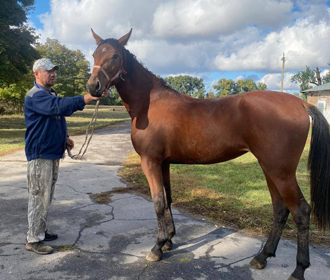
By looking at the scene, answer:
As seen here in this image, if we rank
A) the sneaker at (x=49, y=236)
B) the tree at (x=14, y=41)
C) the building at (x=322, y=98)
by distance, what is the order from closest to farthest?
the sneaker at (x=49, y=236)
the tree at (x=14, y=41)
the building at (x=322, y=98)

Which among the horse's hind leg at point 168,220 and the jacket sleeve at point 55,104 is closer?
the jacket sleeve at point 55,104

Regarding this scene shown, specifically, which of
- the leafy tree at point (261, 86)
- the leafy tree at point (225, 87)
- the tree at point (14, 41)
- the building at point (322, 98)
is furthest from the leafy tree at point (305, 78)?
the tree at point (14, 41)

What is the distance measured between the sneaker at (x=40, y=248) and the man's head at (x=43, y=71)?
1.89 m

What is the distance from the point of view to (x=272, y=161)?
2723 millimetres

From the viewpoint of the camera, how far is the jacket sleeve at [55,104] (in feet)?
9.87

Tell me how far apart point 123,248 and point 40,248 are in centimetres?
96

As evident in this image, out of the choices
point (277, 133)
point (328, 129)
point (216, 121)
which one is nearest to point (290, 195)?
point (277, 133)

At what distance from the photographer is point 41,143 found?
3.17 metres

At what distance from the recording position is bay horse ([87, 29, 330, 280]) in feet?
8.95

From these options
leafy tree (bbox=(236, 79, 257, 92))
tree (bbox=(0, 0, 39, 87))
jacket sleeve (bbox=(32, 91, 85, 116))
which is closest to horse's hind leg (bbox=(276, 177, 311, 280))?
jacket sleeve (bbox=(32, 91, 85, 116))

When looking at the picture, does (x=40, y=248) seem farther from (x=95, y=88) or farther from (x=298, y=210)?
(x=298, y=210)

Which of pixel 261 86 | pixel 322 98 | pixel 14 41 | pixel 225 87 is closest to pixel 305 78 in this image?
pixel 261 86

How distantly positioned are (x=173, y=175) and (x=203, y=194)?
1.63m

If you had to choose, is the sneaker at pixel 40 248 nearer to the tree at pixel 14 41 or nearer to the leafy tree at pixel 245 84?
the tree at pixel 14 41
